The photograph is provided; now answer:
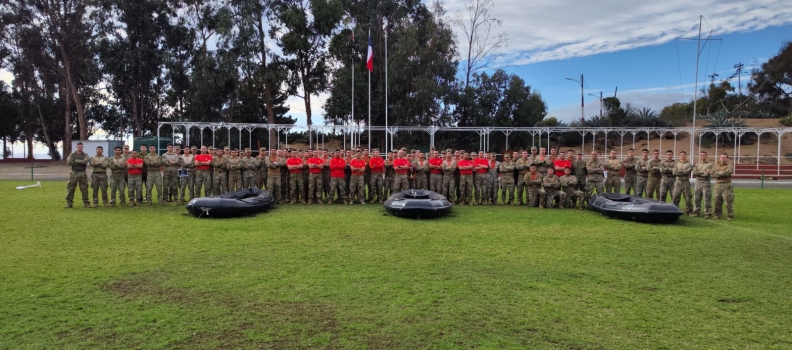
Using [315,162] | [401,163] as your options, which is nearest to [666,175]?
[401,163]

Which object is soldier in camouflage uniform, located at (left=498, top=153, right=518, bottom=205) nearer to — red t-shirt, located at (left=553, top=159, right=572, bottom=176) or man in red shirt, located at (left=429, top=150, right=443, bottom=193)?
red t-shirt, located at (left=553, top=159, right=572, bottom=176)

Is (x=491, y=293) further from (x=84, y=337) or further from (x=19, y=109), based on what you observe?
(x=19, y=109)

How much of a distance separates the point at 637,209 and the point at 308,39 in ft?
114

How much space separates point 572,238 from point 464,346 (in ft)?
20.4

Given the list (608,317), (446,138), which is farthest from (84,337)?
(446,138)

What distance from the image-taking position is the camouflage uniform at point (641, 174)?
14418 millimetres

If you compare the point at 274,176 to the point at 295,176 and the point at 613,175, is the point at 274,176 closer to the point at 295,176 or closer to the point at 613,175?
the point at 295,176

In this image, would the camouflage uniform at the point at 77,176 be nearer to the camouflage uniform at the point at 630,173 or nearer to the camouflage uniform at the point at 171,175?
the camouflage uniform at the point at 171,175

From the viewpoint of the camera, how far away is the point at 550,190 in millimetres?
14820

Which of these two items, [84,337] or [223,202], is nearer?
[84,337]

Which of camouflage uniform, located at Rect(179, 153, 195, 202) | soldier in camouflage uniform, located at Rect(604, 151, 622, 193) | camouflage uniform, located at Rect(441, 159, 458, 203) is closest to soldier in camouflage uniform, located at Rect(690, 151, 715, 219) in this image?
soldier in camouflage uniform, located at Rect(604, 151, 622, 193)

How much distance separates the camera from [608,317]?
531cm

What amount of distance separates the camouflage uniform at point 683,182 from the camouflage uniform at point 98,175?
642 inches

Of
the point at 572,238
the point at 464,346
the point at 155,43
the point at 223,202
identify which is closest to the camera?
the point at 464,346
